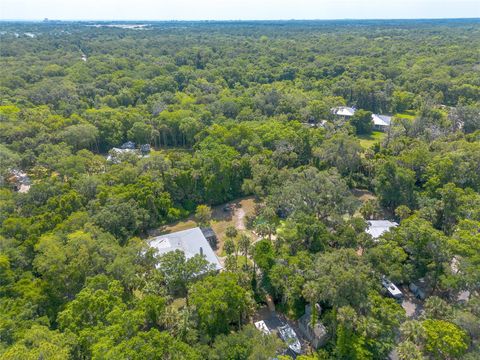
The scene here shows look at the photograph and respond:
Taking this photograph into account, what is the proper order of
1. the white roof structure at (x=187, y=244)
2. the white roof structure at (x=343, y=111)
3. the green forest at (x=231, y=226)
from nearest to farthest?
the green forest at (x=231, y=226) → the white roof structure at (x=187, y=244) → the white roof structure at (x=343, y=111)

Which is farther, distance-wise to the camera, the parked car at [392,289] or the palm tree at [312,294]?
the parked car at [392,289]

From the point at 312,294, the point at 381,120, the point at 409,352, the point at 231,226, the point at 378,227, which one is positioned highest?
the point at 312,294

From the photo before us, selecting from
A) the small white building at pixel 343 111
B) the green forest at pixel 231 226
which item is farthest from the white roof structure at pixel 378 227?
the small white building at pixel 343 111

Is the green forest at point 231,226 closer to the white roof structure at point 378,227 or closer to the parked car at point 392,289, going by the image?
the parked car at point 392,289

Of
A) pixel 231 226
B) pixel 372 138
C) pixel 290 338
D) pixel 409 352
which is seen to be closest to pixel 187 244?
pixel 231 226

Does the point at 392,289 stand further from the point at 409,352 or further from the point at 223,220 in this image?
the point at 223,220

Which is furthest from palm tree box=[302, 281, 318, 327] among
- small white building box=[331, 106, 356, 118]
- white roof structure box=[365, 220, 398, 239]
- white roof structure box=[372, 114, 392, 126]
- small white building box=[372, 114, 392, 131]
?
small white building box=[372, 114, 392, 131]

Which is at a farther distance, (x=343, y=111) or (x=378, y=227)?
(x=343, y=111)
